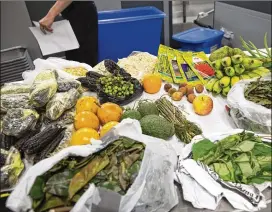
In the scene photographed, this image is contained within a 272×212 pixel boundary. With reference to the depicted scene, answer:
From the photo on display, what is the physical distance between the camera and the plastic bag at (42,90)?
33.6 inches

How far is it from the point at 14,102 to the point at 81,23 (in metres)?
1.00

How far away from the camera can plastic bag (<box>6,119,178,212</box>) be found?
59 centimetres

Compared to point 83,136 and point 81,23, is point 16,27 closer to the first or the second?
point 81,23

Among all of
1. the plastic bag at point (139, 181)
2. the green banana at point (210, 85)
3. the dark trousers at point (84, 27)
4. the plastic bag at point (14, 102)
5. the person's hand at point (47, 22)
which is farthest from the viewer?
the dark trousers at point (84, 27)

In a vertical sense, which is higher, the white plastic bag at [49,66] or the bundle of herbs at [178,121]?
the white plastic bag at [49,66]

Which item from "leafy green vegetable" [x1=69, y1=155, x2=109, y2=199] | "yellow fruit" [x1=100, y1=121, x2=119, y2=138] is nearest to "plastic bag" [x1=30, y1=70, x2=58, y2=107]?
"yellow fruit" [x1=100, y1=121, x2=119, y2=138]

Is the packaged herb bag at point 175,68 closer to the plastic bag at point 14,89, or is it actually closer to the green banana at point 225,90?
the green banana at point 225,90

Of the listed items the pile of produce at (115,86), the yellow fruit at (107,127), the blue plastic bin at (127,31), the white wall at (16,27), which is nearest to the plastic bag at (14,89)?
the pile of produce at (115,86)

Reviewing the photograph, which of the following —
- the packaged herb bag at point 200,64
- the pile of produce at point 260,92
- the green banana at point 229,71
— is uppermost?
the pile of produce at point 260,92

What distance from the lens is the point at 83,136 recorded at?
30.4 inches

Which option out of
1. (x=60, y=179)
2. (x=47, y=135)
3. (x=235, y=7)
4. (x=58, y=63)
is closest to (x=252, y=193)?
(x=60, y=179)

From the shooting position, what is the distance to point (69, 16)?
1661mm

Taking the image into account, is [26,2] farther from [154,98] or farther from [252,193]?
[252,193]

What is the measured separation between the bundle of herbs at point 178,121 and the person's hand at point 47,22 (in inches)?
36.4
